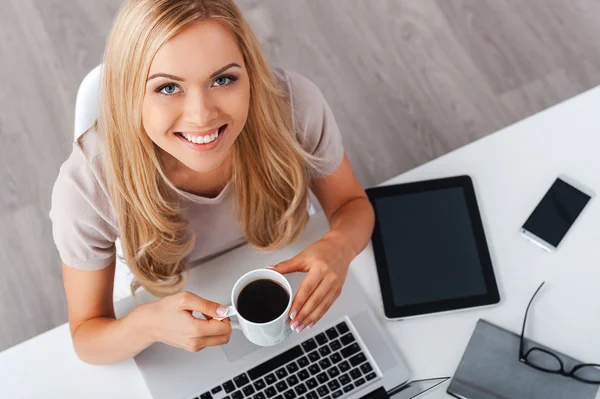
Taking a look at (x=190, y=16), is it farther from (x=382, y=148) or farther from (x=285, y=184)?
(x=382, y=148)

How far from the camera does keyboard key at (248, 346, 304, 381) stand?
102 cm

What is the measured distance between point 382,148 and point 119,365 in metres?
1.22

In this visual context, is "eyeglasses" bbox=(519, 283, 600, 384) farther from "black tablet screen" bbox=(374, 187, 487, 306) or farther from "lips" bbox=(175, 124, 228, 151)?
"lips" bbox=(175, 124, 228, 151)

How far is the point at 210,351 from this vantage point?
104cm

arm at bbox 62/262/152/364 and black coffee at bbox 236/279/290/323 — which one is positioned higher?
arm at bbox 62/262/152/364

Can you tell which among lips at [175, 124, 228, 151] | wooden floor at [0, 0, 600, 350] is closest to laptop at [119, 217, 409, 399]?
lips at [175, 124, 228, 151]

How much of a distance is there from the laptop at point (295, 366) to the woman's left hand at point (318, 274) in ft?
0.28

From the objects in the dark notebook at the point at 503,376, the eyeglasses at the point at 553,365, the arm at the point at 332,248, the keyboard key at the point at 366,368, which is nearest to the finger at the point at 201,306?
the arm at the point at 332,248

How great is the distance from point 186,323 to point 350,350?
0.30m

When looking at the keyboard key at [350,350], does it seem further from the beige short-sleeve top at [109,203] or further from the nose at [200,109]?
the nose at [200,109]

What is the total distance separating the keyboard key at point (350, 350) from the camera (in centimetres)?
104

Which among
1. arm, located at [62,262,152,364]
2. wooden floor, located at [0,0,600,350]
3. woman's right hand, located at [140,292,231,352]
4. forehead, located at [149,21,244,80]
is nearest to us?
forehead, located at [149,21,244,80]

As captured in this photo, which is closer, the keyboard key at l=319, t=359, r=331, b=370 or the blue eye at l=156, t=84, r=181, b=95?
the blue eye at l=156, t=84, r=181, b=95

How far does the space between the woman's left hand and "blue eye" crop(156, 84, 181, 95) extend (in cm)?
29
